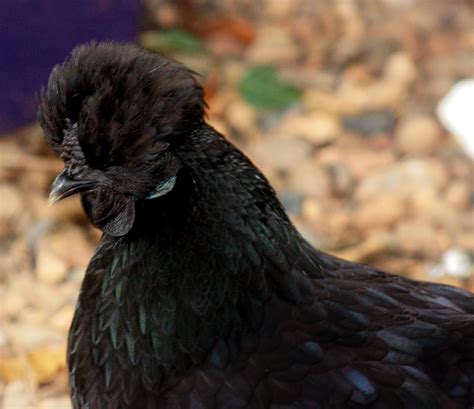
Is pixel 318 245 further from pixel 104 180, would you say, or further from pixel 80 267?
pixel 104 180

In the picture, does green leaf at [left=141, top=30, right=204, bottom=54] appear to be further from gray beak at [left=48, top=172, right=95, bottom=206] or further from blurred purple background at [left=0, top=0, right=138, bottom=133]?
gray beak at [left=48, top=172, right=95, bottom=206]

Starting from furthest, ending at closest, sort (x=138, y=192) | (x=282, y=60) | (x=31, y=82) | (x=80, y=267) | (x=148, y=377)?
(x=282, y=60) → (x=31, y=82) → (x=80, y=267) → (x=148, y=377) → (x=138, y=192)

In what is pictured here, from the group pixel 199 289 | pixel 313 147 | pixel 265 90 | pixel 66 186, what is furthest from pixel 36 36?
pixel 199 289

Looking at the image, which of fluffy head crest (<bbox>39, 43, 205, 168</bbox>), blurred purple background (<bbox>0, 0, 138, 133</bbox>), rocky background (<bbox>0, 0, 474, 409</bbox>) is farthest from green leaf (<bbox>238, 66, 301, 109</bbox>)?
fluffy head crest (<bbox>39, 43, 205, 168</bbox>)

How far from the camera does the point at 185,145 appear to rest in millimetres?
1821

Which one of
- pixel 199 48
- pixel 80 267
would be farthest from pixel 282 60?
pixel 80 267

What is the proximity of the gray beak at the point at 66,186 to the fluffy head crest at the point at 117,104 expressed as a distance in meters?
0.05

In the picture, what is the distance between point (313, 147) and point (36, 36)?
3.84 feet

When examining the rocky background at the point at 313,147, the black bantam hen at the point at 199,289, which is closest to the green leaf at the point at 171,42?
the rocky background at the point at 313,147

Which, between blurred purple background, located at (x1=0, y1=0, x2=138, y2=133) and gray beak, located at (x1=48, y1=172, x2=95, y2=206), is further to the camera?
blurred purple background, located at (x1=0, y1=0, x2=138, y2=133)

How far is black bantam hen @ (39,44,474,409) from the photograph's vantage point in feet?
5.81

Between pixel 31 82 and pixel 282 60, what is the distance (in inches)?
47.4

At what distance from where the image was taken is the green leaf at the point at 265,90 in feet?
12.5

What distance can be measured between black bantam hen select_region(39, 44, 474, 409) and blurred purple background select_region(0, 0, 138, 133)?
161 centimetres
